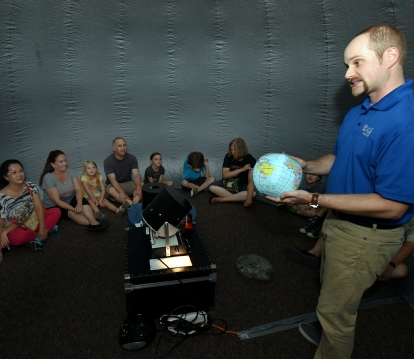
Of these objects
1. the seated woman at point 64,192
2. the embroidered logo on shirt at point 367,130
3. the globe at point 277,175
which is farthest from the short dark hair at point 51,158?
the embroidered logo on shirt at point 367,130

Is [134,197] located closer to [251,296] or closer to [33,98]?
[33,98]

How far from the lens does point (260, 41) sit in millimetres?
5121

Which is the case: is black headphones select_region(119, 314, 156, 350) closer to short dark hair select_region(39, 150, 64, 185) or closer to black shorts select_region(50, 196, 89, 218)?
black shorts select_region(50, 196, 89, 218)

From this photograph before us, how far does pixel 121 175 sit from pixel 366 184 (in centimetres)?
424

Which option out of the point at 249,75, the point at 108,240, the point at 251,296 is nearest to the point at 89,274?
the point at 108,240

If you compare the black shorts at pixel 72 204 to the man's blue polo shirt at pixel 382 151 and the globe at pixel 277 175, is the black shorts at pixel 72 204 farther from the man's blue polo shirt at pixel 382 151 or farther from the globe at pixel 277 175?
the man's blue polo shirt at pixel 382 151

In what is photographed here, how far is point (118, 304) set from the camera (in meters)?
2.91

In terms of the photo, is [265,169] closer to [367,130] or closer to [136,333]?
[367,130]

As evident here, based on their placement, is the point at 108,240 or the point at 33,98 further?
the point at 33,98

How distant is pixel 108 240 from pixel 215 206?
6.31 ft

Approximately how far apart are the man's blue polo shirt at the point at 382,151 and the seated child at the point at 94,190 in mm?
3689

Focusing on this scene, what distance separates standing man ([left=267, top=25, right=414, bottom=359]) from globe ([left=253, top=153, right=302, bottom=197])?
200mm

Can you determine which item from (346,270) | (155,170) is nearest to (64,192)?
(155,170)

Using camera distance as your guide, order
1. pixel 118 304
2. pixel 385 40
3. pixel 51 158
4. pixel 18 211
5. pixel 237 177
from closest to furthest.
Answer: pixel 385 40 < pixel 118 304 < pixel 18 211 < pixel 51 158 < pixel 237 177
